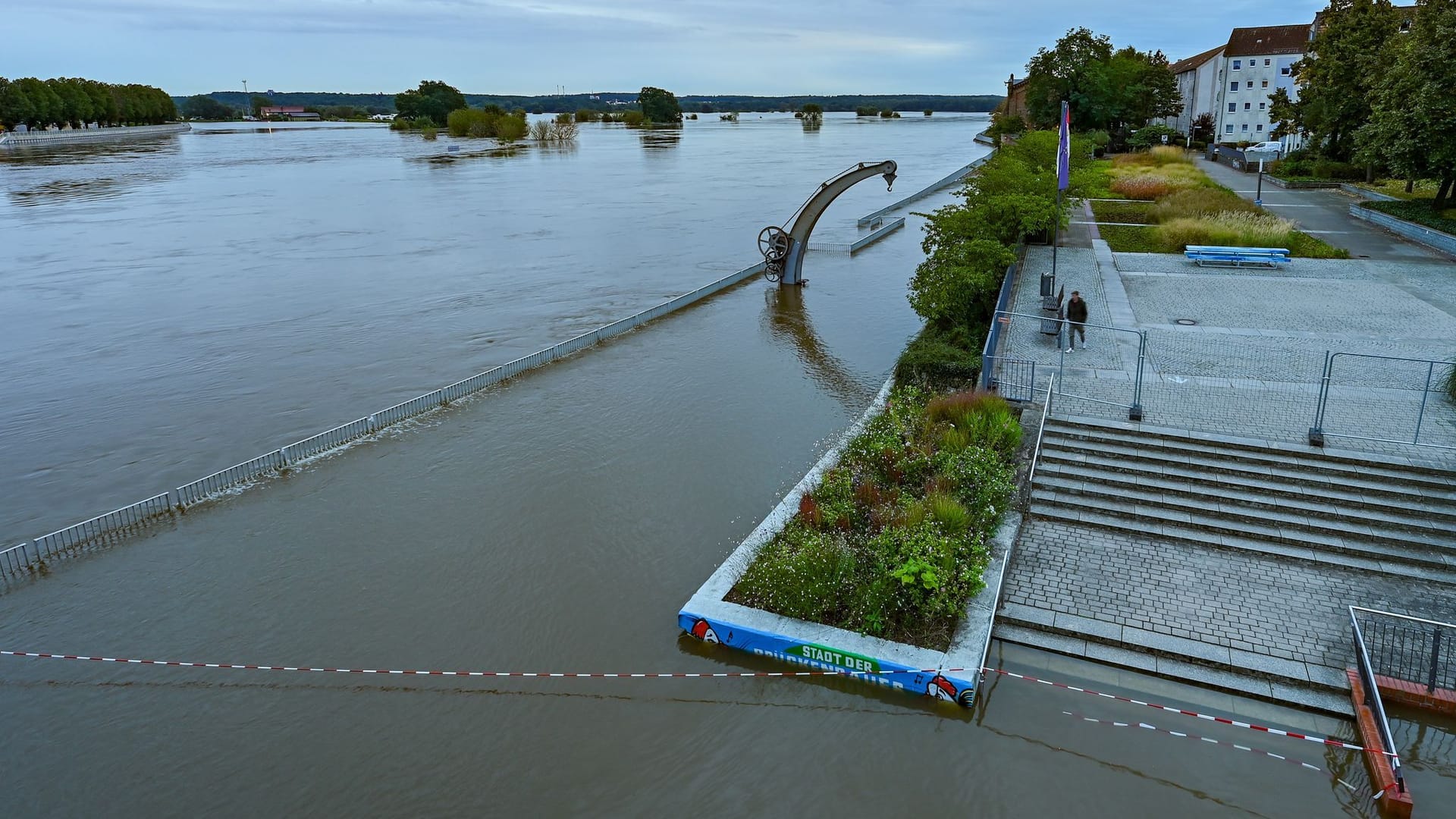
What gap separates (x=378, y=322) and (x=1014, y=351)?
17549mm

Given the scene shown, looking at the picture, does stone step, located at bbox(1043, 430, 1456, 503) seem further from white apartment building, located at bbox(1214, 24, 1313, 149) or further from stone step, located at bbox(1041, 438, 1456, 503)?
white apartment building, located at bbox(1214, 24, 1313, 149)

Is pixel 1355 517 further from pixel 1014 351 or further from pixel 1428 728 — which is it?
pixel 1014 351

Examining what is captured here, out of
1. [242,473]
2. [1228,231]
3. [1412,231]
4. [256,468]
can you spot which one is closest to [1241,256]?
[1228,231]

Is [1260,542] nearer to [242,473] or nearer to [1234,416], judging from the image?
[1234,416]

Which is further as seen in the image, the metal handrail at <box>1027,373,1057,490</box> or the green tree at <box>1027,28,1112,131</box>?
the green tree at <box>1027,28,1112,131</box>

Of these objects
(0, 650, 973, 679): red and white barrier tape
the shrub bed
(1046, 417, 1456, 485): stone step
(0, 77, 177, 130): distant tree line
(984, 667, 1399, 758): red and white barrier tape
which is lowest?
(0, 650, 973, 679): red and white barrier tape

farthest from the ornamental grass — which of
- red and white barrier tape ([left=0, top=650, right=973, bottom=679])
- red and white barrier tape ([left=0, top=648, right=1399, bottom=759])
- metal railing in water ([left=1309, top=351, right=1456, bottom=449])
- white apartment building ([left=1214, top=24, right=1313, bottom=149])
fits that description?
white apartment building ([left=1214, top=24, right=1313, bottom=149])

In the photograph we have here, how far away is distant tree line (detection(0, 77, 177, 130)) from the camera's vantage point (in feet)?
422

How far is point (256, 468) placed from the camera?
15281mm

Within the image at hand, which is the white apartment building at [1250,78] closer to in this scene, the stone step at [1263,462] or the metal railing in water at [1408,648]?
the stone step at [1263,462]

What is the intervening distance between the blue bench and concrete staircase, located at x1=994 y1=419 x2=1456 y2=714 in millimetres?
15910

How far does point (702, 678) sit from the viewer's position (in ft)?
32.2

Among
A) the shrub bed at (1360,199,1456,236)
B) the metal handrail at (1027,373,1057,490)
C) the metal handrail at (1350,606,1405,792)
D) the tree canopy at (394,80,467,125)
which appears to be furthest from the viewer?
the tree canopy at (394,80,467,125)

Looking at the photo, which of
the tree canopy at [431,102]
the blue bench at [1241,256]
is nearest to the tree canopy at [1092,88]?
the blue bench at [1241,256]
